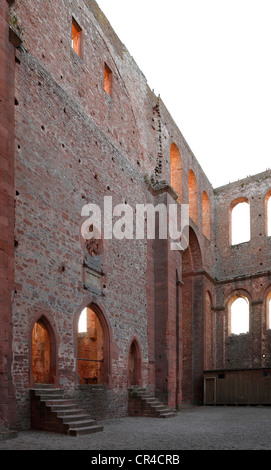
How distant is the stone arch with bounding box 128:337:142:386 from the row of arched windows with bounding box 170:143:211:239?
351 inches

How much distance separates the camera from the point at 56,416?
9.72m

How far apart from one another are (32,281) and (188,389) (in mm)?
14691

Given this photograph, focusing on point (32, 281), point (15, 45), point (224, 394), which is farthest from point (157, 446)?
point (224, 394)

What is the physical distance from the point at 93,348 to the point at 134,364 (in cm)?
202

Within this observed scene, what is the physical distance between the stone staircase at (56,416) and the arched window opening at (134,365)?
5.57 metres

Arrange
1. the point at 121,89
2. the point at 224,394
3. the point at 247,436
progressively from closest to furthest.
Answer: the point at 247,436 → the point at 121,89 → the point at 224,394

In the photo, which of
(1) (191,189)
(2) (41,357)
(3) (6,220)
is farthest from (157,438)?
(1) (191,189)

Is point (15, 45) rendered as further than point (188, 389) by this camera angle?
No

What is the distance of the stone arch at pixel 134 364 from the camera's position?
52.0 feet

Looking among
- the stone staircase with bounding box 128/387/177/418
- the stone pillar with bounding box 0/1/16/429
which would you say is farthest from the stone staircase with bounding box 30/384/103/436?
the stone staircase with bounding box 128/387/177/418

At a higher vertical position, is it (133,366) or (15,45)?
(15,45)

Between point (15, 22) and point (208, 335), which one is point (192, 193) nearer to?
point (208, 335)
